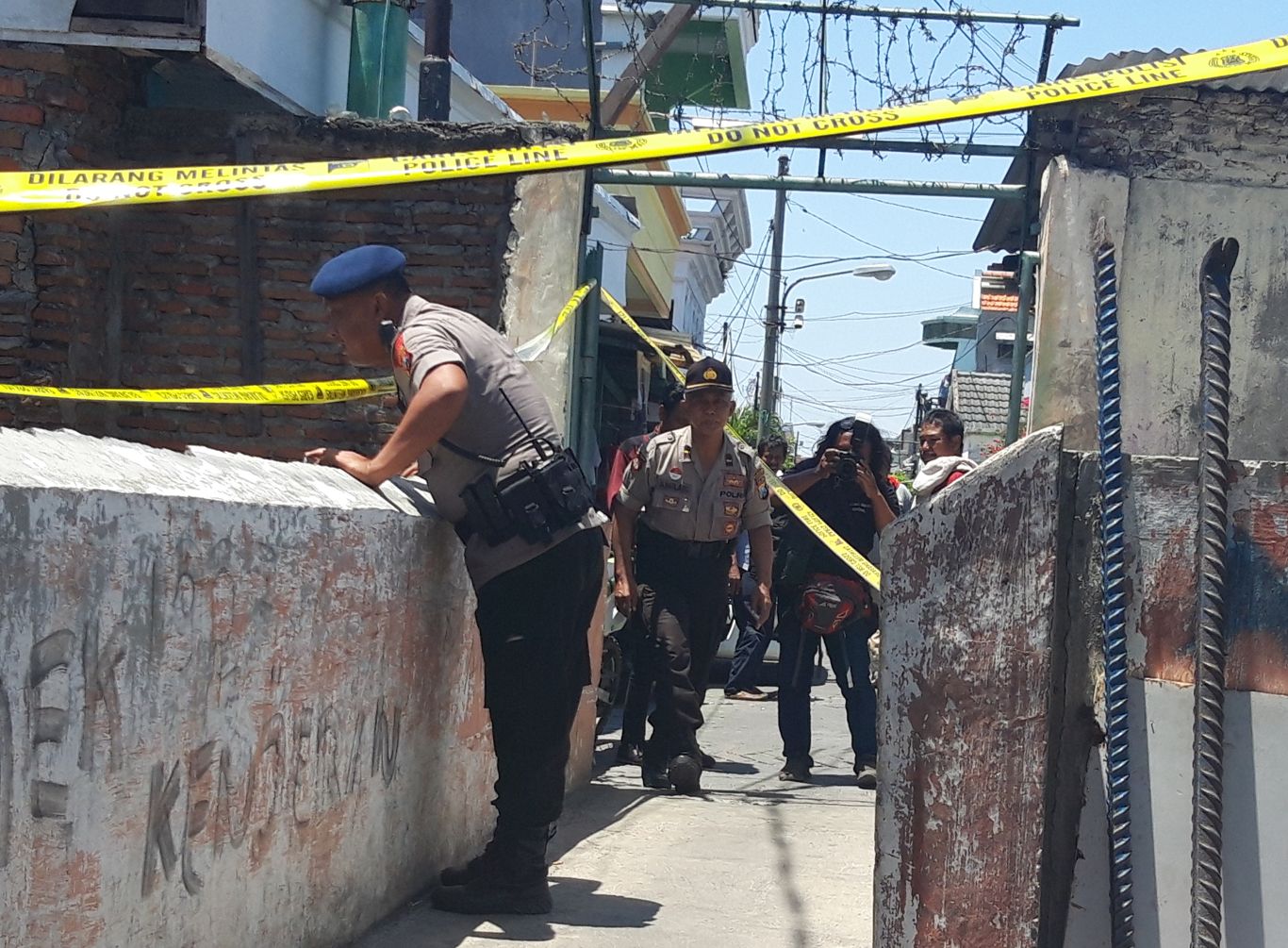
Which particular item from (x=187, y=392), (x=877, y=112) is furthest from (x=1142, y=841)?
(x=877, y=112)

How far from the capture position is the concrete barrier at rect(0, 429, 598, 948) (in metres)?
2.45

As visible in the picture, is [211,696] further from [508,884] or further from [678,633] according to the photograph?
[678,633]

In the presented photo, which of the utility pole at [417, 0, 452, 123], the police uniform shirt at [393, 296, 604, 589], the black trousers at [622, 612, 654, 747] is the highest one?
the utility pole at [417, 0, 452, 123]

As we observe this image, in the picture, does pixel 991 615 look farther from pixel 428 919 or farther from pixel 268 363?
pixel 268 363

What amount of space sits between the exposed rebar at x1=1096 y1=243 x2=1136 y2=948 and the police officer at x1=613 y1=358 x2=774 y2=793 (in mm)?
4072

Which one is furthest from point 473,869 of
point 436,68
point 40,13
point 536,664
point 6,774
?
point 436,68

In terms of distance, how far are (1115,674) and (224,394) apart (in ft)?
9.80

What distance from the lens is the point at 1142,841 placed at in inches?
93.2

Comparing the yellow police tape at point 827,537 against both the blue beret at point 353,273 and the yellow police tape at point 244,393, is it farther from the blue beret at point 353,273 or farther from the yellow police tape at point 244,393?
the blue beret at point 353,273

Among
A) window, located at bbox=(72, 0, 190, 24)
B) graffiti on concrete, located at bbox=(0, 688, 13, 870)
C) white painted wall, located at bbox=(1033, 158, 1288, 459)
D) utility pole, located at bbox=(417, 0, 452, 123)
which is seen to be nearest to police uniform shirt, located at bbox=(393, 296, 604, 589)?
graffiti on concrete, located at bbox=(0, 688, 13, 870)

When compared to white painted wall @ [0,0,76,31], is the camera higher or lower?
lower

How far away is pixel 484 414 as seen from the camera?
4.11 m

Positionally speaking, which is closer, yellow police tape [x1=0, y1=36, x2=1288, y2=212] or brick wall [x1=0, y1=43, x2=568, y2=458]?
yellow police tape [x1=0, y1=36, x2=1288, y2=212]

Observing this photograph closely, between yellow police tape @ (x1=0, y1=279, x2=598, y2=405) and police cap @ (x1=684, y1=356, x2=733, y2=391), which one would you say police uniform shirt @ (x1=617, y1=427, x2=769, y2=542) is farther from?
yellow police tape @ (x1=0, y1=279, x2=598, y2=405)
